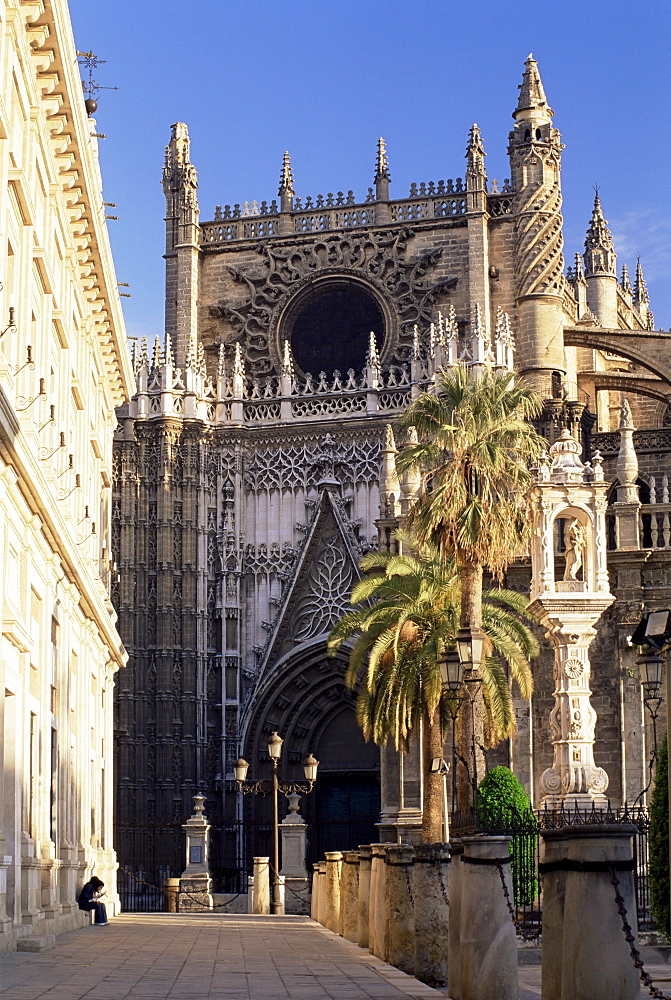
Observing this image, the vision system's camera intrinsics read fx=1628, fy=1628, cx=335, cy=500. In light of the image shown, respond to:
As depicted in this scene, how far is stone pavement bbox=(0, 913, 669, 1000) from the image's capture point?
12.4m

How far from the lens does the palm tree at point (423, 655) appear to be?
96.8 feet

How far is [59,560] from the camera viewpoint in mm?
21781

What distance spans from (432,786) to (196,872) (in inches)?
444

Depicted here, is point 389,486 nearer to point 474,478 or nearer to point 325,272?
point 325,272

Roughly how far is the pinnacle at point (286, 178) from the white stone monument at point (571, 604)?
22424mm

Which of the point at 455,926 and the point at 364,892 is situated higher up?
the point at 455,926

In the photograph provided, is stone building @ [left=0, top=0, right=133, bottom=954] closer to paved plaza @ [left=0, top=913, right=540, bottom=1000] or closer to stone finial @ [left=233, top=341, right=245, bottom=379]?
paved plaza @ [left=0, top=913, right=540, bottom=1000]

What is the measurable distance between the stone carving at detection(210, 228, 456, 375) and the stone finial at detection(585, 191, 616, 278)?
10.3m

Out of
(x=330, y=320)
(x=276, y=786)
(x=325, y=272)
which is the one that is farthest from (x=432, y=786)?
(x=325, y=272)

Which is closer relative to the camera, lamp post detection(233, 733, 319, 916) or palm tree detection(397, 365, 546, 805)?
palm tree detection(397, 365, 546, 805)

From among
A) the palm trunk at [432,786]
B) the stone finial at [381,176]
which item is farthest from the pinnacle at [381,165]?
the palm trunk at [432,786]

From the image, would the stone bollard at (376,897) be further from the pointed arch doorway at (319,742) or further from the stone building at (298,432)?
the pointed arch doorway at (319,742)

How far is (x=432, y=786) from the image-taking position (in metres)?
28.9

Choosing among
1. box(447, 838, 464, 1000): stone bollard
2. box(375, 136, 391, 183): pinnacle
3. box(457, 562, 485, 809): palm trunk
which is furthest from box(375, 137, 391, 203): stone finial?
box(447, 838, 464, 1000): stone bollard
